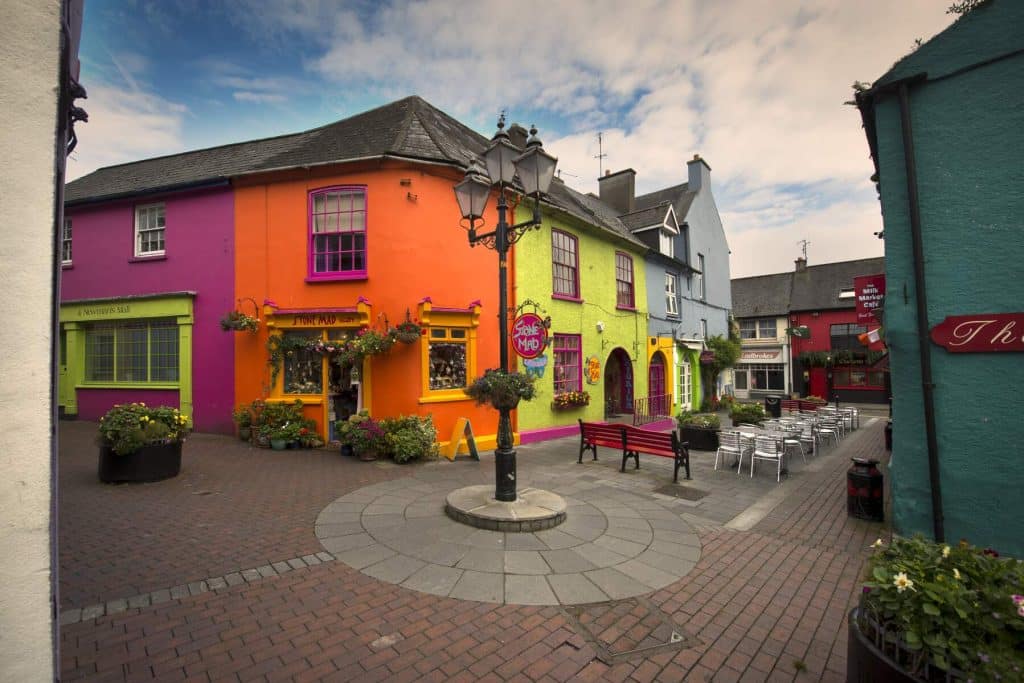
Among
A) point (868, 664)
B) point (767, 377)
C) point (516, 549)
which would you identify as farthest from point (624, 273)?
point (767, 377)

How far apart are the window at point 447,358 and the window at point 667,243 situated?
1191 centimetres

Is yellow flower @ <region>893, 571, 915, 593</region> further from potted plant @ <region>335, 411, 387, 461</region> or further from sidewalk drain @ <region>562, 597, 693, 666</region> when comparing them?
potted plant @ <region>335, 411, 387, 461</region>

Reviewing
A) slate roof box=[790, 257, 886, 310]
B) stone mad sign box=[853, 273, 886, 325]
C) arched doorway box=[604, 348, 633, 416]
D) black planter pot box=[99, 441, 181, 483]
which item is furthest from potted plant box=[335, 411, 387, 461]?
slate roof box=[790, 257, 886, 310]

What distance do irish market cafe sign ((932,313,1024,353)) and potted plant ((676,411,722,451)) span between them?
6.27 m

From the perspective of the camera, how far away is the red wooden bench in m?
8.26

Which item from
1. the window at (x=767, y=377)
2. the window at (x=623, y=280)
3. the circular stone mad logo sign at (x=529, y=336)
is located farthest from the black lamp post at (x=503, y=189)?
the window at (x=767, y=377)

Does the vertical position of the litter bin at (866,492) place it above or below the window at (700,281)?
below

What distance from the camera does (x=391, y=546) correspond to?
5094 mm

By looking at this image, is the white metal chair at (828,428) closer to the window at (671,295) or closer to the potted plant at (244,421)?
the window at (671,295)

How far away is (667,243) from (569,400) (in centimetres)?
1058

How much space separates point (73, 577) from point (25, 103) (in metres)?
4.55

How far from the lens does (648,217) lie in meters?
19.7

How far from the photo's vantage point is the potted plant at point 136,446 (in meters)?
7.16

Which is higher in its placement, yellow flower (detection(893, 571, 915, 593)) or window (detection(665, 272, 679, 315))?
window (detection(665, 272, 679, 315))
